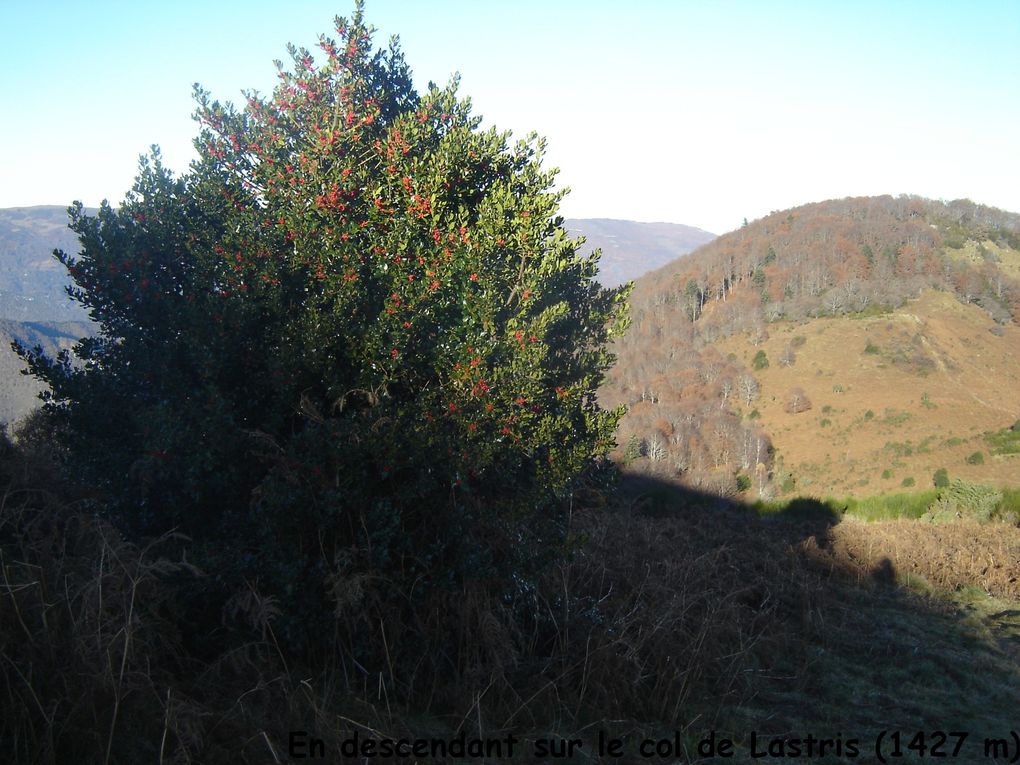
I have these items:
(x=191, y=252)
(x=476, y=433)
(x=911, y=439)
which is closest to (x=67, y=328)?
(x=191, y=252)

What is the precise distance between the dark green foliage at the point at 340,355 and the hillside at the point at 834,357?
30876 millimetres

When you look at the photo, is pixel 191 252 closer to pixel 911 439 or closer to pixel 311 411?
pixel 311 411

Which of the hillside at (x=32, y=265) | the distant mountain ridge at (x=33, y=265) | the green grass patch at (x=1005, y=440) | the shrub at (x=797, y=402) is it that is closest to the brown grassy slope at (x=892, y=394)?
the shrub at (x=797, y=402)

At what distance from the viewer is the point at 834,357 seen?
71375mm

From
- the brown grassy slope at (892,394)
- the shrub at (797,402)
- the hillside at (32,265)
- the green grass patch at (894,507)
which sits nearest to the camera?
the green grass patch at (894,507)

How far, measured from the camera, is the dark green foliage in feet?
16.8

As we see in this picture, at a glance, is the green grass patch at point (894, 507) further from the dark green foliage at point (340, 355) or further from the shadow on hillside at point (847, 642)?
the dark green foliage at point (340, 355)

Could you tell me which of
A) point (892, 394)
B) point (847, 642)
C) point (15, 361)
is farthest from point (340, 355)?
point (892, 394)

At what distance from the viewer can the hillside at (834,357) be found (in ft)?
184

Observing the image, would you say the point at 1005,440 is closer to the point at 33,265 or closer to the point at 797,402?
the point at 797,402

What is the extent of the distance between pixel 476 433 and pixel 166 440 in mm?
2282

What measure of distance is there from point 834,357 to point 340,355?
73.8 m

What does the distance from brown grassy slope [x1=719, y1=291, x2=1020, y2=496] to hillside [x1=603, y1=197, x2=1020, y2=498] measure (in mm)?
164

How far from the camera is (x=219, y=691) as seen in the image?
430cm
